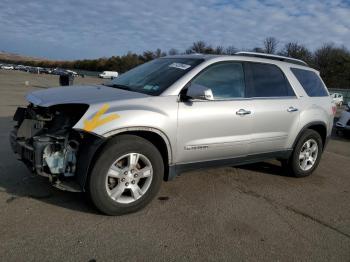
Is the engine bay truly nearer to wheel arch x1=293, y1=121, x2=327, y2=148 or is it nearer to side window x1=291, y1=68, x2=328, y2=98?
wheel arch x1=293, y1=121, x2=327, y2=148

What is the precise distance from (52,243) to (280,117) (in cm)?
353

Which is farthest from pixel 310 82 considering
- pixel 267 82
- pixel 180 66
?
pixel 180 66

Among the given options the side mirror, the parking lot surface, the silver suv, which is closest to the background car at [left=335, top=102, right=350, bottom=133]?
the silver suv

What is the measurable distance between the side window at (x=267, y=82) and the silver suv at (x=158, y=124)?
0.05 ft

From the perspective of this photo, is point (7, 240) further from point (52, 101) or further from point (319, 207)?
point (319, 207)

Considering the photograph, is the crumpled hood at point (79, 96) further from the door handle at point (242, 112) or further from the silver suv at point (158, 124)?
the door handle at point (242, 112)

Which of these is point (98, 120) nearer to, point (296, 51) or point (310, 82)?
point (310, 82)

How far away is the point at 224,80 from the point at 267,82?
90 centimetres

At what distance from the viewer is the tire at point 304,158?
581 cm

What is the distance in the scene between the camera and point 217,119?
4.53 m

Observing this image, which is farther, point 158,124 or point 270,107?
point 270,107

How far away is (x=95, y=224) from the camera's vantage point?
3684 millimetres

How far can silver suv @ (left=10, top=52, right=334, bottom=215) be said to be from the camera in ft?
12.3

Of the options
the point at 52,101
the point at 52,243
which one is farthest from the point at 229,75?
the point at 52,243
